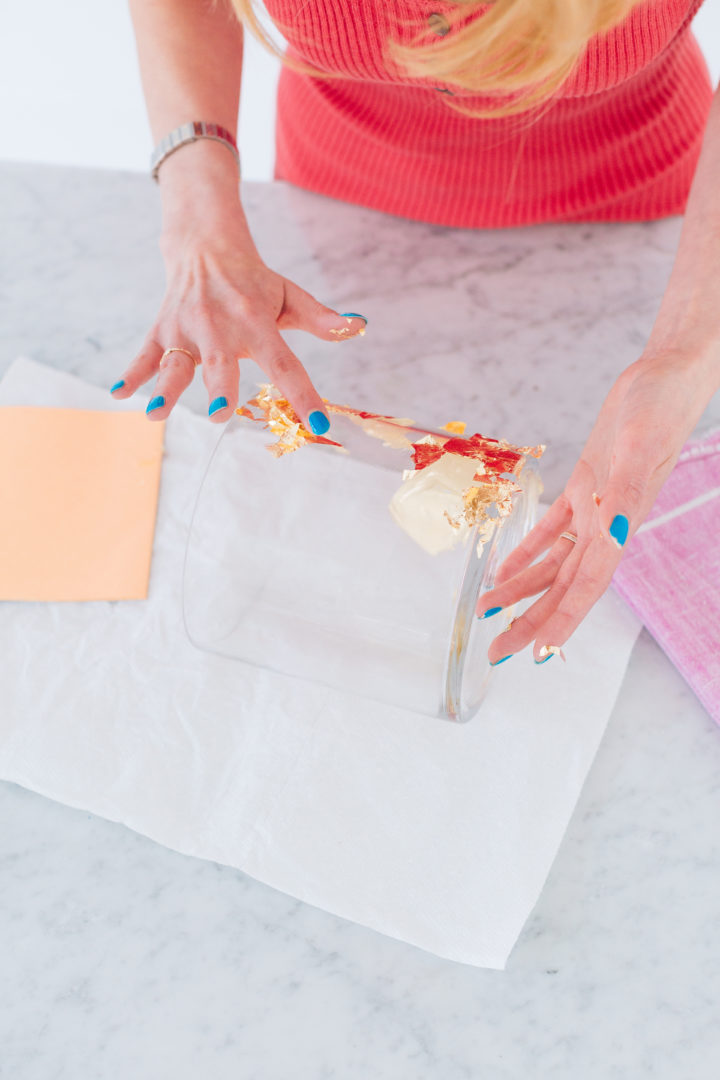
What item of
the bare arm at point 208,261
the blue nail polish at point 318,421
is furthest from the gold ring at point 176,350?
Answer: the blue nail polish at point 318,421

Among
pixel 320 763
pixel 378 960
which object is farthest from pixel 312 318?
pixel 378 960

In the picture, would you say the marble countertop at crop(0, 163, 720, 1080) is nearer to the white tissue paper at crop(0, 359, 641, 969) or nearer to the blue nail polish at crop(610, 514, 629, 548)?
the white tissue paper at crop(0, 359, 641, 969)

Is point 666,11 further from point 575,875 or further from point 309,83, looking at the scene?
point 575,875

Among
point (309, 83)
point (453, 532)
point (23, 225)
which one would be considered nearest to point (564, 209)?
point (309, 83)

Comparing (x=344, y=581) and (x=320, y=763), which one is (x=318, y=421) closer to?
(x=344, y=581)

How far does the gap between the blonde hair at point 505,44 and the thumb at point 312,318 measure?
153 millimetres

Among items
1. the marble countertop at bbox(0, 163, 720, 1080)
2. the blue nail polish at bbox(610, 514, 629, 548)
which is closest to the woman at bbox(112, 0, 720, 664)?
the blue nail polish at bbox(610, 514, 629, 548)

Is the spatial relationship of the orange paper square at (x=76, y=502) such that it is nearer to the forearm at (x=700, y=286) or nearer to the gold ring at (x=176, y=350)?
the gold ring at (x=176, y=350)

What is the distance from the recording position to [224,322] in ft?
1.92

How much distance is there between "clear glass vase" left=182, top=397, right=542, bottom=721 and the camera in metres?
0.56

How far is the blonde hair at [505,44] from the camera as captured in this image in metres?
0.50

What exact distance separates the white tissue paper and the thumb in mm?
207

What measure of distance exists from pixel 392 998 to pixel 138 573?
12.6 inches

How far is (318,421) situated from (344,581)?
0.10 m
